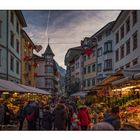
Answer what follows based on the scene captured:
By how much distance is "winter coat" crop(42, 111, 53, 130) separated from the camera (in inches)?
429

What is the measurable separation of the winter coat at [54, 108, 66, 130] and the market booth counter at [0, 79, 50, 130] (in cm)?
82

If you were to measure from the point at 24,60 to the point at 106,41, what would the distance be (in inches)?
90.5

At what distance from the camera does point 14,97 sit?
1334cm

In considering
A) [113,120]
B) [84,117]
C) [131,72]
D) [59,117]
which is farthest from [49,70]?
[113,120]

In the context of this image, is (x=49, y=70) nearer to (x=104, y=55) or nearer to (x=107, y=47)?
(x=104, y=55)

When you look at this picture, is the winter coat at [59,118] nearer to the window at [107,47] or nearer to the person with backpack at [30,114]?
the person with backpack at [30,114]

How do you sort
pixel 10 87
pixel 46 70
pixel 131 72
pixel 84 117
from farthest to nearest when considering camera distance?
pixel 46 70
pixel 10 87
pixel 84 117
pixel 131 72

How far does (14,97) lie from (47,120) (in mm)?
2488

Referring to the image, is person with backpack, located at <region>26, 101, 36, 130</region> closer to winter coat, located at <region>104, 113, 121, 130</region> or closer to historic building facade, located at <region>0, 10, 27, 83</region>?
historic building facade, located at <region>0, 10, 27, 83</region>

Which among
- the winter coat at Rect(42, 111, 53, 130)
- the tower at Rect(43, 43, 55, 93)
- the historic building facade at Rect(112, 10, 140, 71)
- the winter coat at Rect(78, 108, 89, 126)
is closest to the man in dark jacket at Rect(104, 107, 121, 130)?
the winter coat at Rect(78, 108, 89, 126)

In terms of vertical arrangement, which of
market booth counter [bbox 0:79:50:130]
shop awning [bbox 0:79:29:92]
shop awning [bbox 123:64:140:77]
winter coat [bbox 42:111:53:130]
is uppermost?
shop awning [bbox 123:64:140:77]

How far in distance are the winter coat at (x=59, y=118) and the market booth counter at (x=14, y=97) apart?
0.82m
